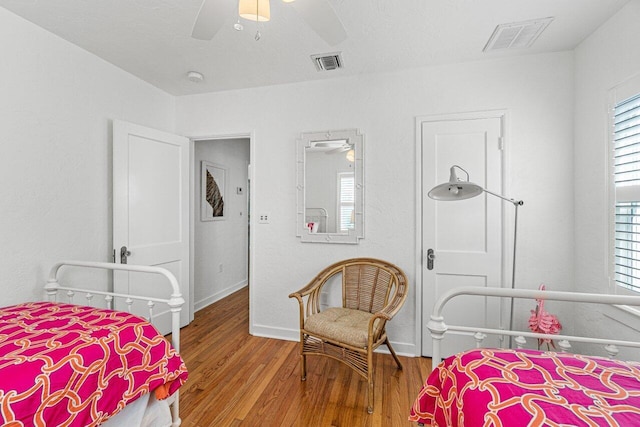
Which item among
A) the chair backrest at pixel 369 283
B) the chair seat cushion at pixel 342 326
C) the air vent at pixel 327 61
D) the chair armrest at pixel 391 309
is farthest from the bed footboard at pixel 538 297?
the air vent at pixel 327 61

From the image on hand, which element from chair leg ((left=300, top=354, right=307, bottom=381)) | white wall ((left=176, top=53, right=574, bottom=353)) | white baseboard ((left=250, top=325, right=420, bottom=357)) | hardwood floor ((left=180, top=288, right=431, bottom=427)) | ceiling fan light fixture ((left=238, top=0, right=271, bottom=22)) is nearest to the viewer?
ceiling fan light fixture ((left=238, top=0, right=271, bottom=22))

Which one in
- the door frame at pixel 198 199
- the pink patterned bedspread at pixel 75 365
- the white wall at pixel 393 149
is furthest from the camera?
the door frame at pixel 198 199

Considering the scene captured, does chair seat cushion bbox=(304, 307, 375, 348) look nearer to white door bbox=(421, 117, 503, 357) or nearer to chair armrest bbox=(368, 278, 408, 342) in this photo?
chair armrest bbox=(368, 278, 408, 342)

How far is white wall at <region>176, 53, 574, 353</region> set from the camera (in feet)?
7.92

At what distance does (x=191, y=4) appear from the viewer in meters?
1.86

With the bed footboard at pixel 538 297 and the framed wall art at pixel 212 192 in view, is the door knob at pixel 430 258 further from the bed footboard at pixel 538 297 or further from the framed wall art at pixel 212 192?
the framed wall art at pixel 212 192

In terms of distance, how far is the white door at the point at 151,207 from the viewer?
8.52 feet

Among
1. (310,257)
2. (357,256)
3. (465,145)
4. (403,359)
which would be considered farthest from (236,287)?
(465,145)

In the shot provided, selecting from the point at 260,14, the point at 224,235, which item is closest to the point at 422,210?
the point at 260,14

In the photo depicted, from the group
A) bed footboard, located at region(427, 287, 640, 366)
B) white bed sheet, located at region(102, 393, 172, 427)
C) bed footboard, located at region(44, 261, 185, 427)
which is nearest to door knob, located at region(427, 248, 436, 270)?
bed footboard, located at region(427, 287, 640, 366)

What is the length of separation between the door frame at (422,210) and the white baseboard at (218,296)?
2.59m

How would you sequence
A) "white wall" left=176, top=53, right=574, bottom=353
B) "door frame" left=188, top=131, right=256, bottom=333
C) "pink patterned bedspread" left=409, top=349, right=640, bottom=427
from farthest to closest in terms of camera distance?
"door frame" left=188, top=131, right=256, bottom=333 < "white wall" left=176, top=53, right=574, bottom=353 < "pink patterned bedspread" left=409, top=349, right=640, bottom=427

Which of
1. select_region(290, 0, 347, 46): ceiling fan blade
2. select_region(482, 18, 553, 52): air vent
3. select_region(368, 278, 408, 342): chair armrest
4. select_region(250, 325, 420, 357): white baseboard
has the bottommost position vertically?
select_region(250, 325, 420, 357): white baseboard

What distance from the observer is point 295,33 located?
2.15 m
